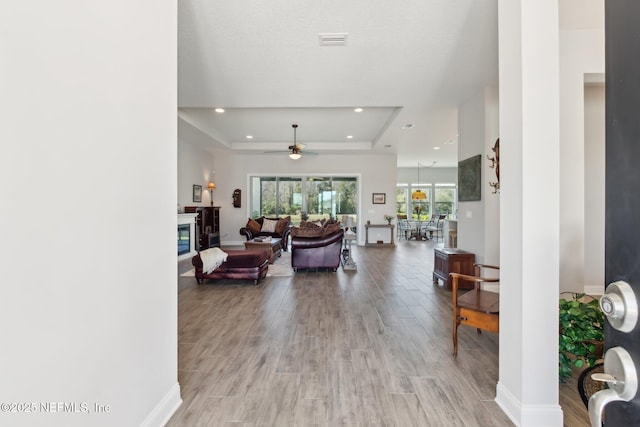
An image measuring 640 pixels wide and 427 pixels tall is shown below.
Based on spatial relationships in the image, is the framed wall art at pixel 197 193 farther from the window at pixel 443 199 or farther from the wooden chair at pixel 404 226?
the window at pixel 443 199

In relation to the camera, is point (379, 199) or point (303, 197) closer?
point (379, 199)

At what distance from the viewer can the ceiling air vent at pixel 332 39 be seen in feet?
9.30

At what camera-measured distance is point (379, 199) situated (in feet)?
31.1

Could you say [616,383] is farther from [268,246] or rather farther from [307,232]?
[268,246]

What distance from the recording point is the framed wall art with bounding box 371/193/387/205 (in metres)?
9.46

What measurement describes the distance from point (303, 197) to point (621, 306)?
9.23 metres

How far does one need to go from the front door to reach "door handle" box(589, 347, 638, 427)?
0.04ft

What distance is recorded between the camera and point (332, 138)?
8.00 metres

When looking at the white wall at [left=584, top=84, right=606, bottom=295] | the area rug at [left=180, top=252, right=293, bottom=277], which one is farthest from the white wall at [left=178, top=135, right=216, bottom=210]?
the white wall at [left=584, top=84, right=606, bottom=295]
